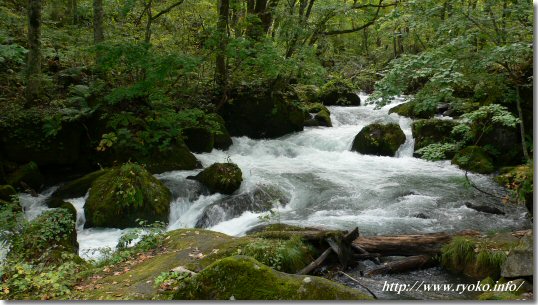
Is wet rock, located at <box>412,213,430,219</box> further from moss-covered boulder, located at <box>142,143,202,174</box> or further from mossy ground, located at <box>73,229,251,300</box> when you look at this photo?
moss-covered boulder, located at <box>142,143,202,174</box>

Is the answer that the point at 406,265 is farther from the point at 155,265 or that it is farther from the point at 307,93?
the point at 307,93

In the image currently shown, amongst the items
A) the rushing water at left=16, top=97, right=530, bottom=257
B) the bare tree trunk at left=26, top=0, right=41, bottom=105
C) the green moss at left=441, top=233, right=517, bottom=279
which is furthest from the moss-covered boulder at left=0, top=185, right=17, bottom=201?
the green moss at left=441, top=233, right=517, bottom=279

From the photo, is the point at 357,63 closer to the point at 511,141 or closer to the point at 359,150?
the point at 359,150

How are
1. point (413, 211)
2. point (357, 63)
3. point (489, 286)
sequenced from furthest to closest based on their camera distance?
point (357, 63) < point (413, 211) < point (489, 286)

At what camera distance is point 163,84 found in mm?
10820

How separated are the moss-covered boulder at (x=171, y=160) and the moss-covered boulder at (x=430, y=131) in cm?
708

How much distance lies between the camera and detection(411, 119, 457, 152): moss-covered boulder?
12410mm

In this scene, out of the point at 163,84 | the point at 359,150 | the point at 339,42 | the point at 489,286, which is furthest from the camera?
the point at 339,42

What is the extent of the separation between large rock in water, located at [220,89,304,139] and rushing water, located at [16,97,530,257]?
0.79m

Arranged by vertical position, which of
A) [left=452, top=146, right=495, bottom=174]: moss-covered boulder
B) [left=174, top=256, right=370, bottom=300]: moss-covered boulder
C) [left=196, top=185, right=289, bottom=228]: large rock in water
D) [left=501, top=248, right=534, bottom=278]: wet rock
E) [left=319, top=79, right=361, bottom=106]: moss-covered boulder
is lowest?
[left=196, top=185, right=289, bottom=228]: large rock in water

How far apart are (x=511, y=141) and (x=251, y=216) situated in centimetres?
778

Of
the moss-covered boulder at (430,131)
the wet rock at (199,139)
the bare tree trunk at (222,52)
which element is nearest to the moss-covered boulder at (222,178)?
the wet rock at (199,139)

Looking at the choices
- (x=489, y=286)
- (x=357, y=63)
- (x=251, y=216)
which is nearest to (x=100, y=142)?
(x=251, y=216)

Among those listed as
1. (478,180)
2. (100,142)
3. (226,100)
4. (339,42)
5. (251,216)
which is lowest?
(251,216)
